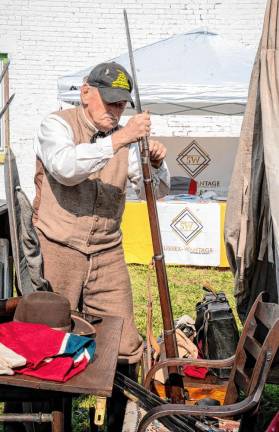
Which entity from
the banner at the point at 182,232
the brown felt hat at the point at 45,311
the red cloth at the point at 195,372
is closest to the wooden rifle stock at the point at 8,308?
the brown felt hat at the point at 45,311

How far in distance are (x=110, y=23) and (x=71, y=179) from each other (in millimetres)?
7236

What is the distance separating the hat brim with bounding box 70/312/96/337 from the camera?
244 cm

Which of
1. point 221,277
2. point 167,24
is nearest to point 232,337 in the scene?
point 221,277

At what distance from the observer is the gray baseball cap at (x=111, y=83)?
3.14m

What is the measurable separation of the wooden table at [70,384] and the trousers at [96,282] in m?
0.83

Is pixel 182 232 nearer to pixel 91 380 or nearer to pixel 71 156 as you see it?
pixel 71 156

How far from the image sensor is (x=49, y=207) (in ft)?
10.5

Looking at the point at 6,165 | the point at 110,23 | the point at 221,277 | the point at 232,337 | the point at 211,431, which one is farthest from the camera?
the point at 110,23

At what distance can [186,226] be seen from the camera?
799 centimetres

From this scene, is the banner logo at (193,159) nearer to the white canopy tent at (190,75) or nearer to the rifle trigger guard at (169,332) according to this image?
the white canopy tent at (190,75)

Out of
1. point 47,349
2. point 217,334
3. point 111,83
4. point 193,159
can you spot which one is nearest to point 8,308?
point 47,349

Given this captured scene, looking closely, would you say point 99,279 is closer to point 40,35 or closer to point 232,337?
point 232,337

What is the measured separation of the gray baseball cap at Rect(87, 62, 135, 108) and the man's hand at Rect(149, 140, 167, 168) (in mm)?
246

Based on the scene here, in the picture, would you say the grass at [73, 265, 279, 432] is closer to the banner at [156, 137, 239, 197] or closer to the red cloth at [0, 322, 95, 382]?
the red cloth at [0, 322, 95, 382]
